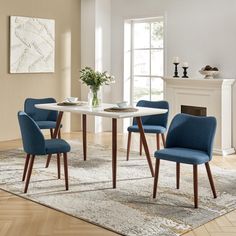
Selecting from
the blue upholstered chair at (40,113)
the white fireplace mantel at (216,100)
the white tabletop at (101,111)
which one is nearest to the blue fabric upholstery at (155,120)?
the white tabletop at (101,111)

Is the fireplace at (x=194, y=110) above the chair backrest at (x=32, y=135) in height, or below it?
above

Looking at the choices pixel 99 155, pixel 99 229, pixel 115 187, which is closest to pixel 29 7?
pixel 99 155

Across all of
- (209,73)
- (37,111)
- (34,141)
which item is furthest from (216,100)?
(34,141)

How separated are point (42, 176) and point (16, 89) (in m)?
2.80

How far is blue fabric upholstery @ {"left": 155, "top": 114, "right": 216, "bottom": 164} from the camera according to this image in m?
3.99

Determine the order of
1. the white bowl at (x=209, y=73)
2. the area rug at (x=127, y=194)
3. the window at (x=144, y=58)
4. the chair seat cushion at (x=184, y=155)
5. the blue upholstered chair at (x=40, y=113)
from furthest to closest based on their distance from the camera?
the window at (x=144, y=58)
the white bowl at (x=209, y=73)
the blue upholstered chair at (x=40, y=113)
the chair seat cushion at (x=184, y=155)
the area rug at (x=127, y=194)

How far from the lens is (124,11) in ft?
26.2

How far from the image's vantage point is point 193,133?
424 cm

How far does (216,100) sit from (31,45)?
3148 mm

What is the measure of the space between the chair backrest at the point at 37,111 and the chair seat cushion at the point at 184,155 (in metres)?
2.43

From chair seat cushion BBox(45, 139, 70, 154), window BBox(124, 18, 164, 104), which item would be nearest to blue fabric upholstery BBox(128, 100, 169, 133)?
chair seat cushion BBox(45, 139, 70, 154)

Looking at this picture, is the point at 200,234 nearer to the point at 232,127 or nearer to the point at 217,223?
the point at 217,223

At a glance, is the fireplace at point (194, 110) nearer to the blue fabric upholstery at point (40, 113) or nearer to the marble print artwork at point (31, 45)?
the blue fabric upholstery at point (40, 113)

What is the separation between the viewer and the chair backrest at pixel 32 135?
4.27 m
